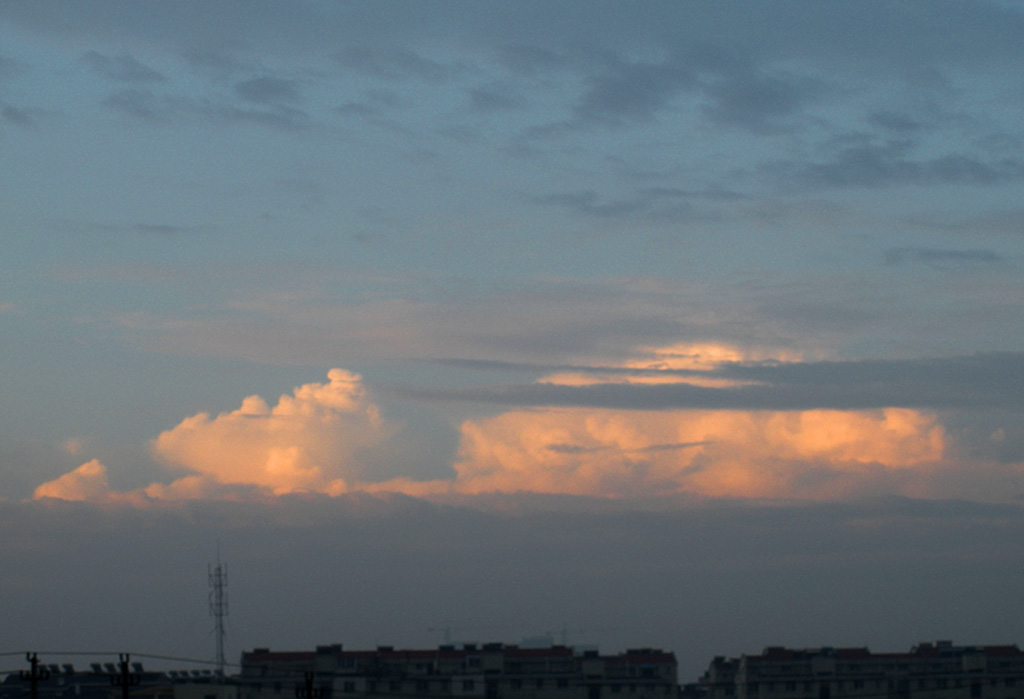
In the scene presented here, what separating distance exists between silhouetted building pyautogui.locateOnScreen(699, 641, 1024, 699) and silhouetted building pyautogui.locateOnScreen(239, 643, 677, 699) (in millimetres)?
10579

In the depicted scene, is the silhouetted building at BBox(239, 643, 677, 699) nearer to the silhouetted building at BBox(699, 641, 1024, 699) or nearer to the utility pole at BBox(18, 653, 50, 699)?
the silhouetted building at BBox(699, 641, 1024, 699)

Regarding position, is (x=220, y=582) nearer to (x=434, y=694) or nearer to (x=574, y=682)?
(x=434, y=694)

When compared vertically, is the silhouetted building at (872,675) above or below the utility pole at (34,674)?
below

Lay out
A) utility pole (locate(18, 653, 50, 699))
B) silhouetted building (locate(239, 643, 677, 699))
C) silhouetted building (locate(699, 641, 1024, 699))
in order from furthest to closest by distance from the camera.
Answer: silhouetted building (locate(699, 641, 1024, 699)), silhouetted building (locate(239, 643, 677, 699)), utility pole (locate(18, 653, 50, 699))

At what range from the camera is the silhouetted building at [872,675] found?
465ft

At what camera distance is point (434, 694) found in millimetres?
137250

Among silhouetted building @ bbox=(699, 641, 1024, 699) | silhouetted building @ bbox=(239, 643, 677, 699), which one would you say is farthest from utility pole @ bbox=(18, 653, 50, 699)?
silhouetted building @ bbox=(699, 641, 1024, 699)

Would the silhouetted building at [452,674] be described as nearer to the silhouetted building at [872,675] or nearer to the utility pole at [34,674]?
the silhouetted building at [872,675]

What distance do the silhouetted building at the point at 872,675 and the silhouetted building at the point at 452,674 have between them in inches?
416

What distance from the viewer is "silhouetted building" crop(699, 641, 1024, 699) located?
465 feet

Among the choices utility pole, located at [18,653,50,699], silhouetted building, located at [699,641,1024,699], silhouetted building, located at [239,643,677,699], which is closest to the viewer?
utility pole, located at [18,653,50,699]

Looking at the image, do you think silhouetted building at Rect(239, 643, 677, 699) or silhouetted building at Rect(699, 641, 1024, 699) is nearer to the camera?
silhouetted building at Rect(239, 643, 677, 699)

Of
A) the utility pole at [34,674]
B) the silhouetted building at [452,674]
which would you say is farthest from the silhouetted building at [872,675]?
the utility pole at [34,674]

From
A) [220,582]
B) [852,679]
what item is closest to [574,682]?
[852,679]
